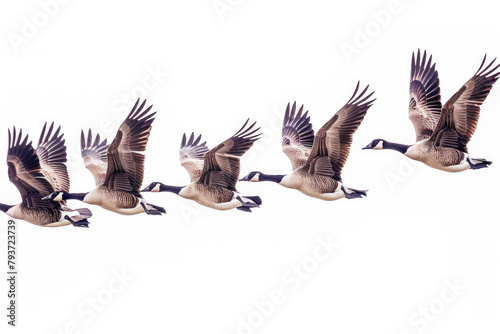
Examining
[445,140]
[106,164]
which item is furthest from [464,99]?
[106,164]

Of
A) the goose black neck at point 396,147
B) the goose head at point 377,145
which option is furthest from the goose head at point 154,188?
the goose black neck at point 396,147

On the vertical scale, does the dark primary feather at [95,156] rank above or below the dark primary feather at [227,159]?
below

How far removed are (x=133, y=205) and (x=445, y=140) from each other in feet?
18.9

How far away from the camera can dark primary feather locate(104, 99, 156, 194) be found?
1970cm

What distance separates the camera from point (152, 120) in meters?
19.7

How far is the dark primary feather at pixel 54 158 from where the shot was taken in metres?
21.3

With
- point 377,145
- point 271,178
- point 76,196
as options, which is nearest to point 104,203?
point 76,196

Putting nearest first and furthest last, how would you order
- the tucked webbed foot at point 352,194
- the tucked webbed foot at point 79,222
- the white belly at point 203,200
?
the tucked webbed foot at point 352,194
the white belly at point 203,200
the tucked webbed foot at point 79,222

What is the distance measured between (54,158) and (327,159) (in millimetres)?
5250

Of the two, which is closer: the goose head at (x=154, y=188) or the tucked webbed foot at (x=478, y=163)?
the tucked webbed foot at (x=478, y=163)

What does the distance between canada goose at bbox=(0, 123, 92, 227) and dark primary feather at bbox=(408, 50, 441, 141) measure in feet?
20.9

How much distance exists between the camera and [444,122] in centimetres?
2038

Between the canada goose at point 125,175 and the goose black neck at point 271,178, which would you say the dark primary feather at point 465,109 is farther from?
the canada goose at point 125,175

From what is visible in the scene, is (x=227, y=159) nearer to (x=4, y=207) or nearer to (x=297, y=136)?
(x=297, y=136)
